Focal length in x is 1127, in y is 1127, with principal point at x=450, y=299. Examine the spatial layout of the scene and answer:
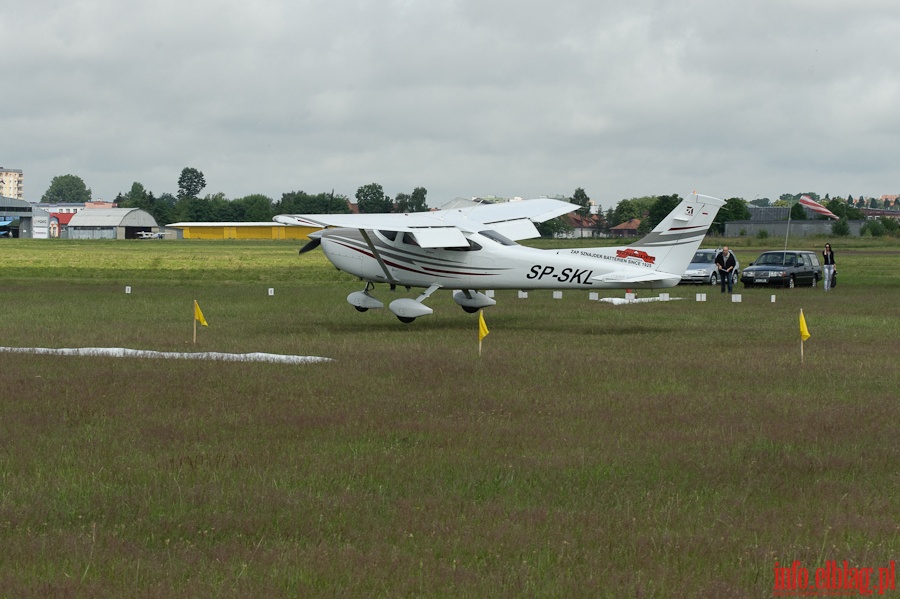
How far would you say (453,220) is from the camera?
27.1 meters

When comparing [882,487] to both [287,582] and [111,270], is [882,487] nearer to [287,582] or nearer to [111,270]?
[287,582]

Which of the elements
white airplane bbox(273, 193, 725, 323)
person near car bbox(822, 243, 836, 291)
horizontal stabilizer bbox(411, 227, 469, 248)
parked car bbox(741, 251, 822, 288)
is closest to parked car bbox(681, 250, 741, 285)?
parked car bbox(741, 251, 822, 288)

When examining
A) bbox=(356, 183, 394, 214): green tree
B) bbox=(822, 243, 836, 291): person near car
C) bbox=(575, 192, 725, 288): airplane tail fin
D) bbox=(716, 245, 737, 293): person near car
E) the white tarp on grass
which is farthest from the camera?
bbox=(356, 183, 394, 214): green tree

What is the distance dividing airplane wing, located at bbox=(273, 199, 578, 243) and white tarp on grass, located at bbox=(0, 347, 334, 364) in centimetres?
673

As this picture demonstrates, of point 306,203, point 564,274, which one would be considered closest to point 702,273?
point 564,274

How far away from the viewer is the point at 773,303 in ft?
111

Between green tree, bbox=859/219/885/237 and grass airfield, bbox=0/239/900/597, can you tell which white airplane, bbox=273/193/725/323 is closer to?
grass airfield, bbox=0/239/900/597

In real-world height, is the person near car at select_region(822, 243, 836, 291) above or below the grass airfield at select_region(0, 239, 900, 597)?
above

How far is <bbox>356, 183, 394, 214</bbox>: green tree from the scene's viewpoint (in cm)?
7694

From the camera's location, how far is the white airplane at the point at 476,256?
78.4ft

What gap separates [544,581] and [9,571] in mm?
3329

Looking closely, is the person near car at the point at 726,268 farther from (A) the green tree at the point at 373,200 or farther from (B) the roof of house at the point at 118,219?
(B) the roof of house at the point at 118,219

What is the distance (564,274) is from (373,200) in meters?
57.1

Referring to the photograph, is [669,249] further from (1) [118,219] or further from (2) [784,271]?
(1) [118,219]
